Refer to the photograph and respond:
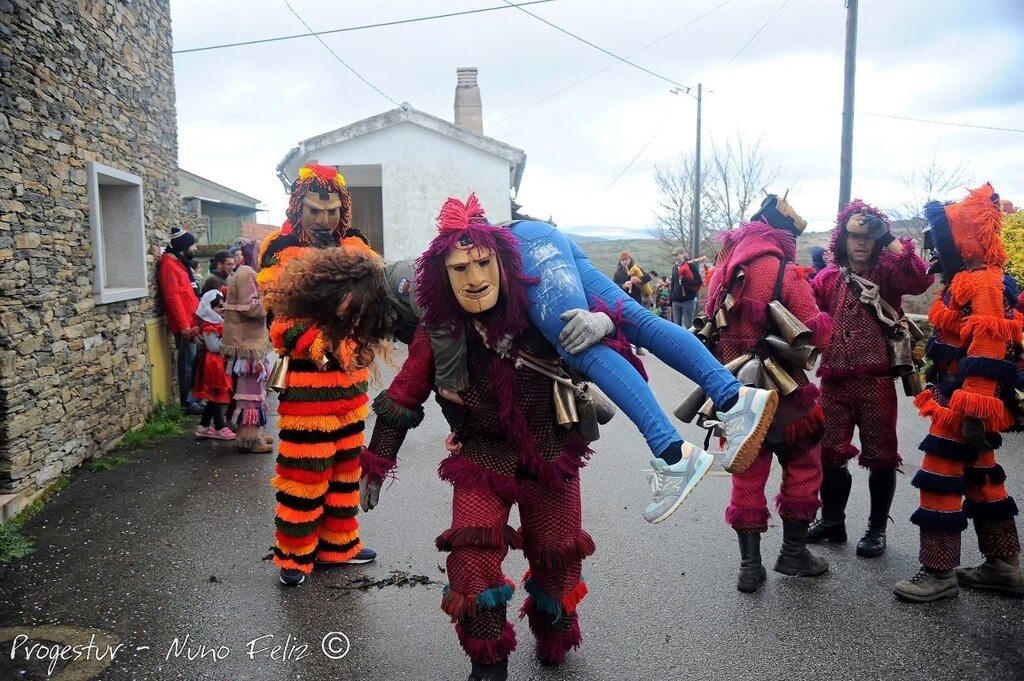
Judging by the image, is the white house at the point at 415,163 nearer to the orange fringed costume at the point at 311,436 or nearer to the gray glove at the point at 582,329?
the orange fringed costume at the point at 311,436

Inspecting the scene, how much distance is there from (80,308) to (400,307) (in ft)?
14.7

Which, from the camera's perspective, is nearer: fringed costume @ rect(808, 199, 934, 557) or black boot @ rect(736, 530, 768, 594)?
black boot @ rect(736, 530, 768, 594)

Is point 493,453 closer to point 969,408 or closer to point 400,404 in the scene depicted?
point 400,404

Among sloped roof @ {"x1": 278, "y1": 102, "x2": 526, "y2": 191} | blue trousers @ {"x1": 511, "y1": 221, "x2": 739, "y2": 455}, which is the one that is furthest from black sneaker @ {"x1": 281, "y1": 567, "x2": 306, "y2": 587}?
sloped roof @ {"x1": 278, "y1": 102, "x2": 526, "y2": 191}

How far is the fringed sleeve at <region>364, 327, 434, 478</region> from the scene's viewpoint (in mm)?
3076

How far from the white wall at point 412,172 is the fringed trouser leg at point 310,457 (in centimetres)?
1367

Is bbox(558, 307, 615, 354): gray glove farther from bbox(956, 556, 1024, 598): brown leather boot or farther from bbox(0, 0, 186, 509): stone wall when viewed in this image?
bbox(0, 0, 186, 509): stone wall

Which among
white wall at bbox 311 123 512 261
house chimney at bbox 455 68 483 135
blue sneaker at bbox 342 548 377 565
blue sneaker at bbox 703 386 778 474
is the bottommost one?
blue sneaker at bbox 342 548 377 565

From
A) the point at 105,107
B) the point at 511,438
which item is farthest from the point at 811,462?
the point at 105,107

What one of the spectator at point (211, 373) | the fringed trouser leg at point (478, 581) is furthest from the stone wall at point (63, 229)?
the fringed trouser leg at point (478, 581)

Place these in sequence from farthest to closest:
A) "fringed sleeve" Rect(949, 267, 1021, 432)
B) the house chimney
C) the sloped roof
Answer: the house chimney < the sloped roof < "fringed sleeve" Rect(949, 267, 1021, 432)

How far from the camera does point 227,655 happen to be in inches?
137

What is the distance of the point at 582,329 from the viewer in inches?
107

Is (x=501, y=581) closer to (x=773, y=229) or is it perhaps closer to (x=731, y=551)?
(x=731, y=551)
